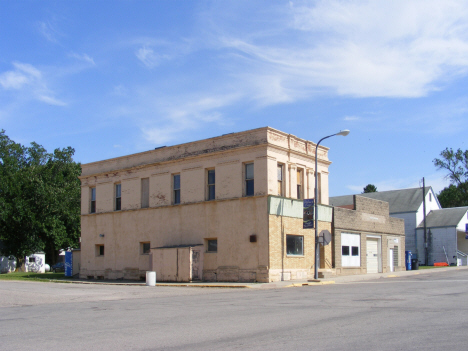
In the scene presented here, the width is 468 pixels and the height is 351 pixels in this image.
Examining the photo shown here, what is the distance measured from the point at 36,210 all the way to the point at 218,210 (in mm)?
30149

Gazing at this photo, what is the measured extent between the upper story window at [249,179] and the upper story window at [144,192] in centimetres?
841

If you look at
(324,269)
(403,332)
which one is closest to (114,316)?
(403,332)

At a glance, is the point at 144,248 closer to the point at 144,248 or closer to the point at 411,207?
the point at 144,248

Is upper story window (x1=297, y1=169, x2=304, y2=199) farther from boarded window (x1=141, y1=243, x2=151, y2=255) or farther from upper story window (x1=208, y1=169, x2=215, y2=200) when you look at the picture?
boarded window (x1=141, y1=243, x2=151, y2=255)

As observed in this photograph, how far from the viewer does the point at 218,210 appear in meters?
28.5

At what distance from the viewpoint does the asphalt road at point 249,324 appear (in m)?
7.98

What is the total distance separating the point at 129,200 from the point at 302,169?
12.3m

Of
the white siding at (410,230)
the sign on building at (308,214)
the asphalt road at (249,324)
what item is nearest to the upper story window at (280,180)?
the sign on building at (308,214)

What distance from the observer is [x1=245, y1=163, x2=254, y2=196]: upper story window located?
1085 inches

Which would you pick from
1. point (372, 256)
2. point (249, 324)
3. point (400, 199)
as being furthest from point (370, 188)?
point (249, 324)

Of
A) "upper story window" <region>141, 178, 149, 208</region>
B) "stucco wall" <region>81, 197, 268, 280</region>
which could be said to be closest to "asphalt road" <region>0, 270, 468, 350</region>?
"stucco wall" <region>81, 197, 268, 280</region>

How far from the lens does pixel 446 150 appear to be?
259 ft

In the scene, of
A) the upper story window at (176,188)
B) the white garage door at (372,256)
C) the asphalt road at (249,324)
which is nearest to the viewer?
the asphalt road at (249,324)

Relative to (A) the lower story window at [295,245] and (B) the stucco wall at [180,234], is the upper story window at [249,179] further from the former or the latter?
(A) the lower story window at [295,245]
